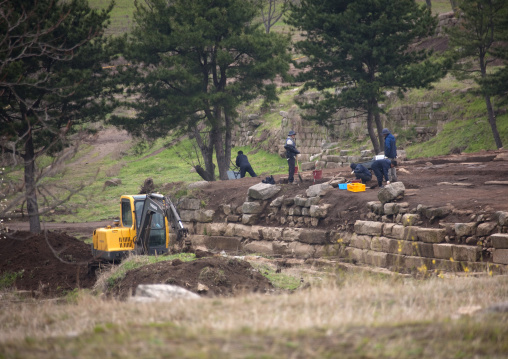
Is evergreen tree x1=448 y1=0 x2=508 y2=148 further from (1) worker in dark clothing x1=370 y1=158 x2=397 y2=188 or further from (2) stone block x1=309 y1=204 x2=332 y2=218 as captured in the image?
(2) stone block x1=309 y1=204 x2=332 y2=218

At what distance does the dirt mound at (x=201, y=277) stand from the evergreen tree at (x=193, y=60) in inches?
534

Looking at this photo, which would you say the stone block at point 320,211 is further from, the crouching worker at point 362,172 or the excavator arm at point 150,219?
the excavator arm at point 150,219

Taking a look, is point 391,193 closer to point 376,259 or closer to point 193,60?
point 376,259

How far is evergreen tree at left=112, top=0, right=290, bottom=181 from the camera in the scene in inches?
986

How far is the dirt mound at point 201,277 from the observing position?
10953 millimetres

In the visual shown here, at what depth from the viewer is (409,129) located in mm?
29781

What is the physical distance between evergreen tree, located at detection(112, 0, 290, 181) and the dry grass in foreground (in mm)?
18073

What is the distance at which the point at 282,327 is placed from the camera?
19.9ft

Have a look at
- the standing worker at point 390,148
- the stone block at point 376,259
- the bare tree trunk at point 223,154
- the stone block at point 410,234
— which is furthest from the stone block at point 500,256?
the bare tree trunk at point 223,154

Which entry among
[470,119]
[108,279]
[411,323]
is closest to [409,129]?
[470,119]

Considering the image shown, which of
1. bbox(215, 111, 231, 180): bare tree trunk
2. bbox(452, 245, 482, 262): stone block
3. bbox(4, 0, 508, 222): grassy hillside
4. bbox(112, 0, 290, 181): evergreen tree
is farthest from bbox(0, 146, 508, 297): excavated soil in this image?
bbox(112, 0, 290, 181): evergreen tree

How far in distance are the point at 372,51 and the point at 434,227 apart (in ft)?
42.8

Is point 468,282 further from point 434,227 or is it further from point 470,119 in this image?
point 470,119

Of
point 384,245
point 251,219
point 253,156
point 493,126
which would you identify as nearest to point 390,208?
point 384,245
